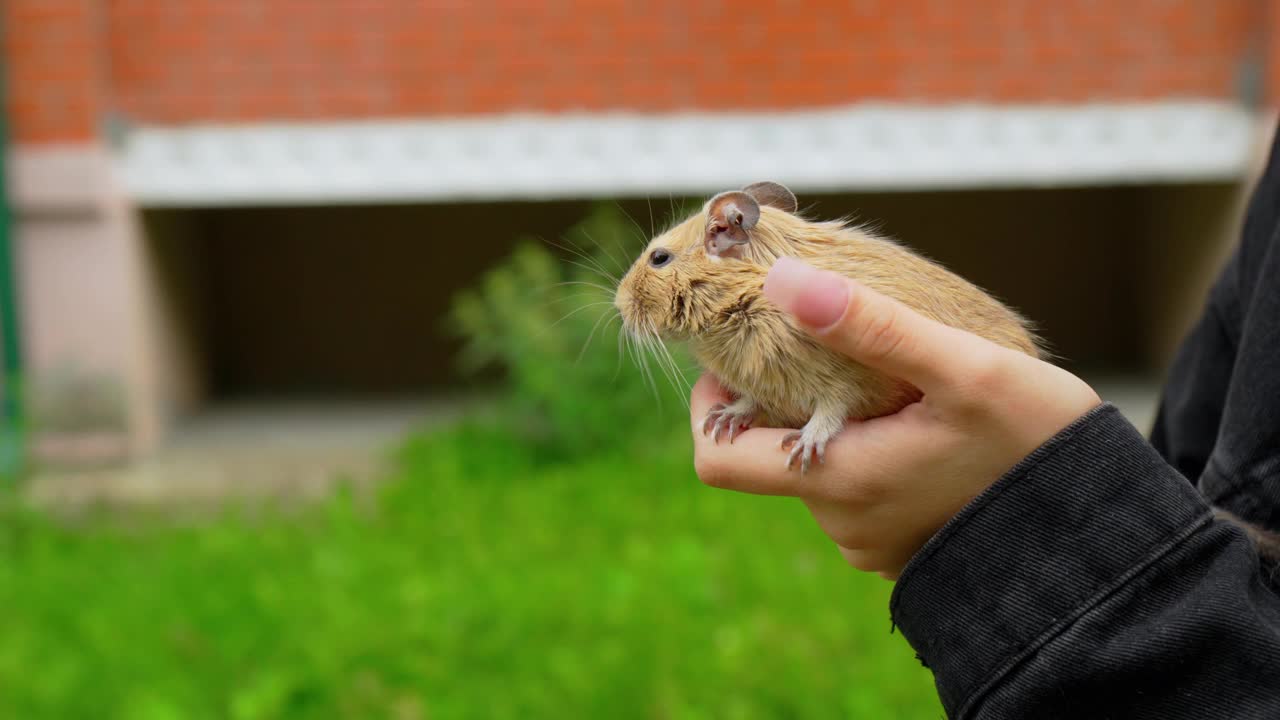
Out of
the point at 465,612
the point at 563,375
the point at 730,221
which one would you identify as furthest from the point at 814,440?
the point at 563,375

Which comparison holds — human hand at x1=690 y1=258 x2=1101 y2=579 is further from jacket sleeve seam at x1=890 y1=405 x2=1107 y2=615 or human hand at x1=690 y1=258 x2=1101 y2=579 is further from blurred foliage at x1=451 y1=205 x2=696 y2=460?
blurred foliage at x1=451 y1=205 x2=696 y2=460

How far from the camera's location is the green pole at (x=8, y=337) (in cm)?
641

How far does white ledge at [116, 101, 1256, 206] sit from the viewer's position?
675cm

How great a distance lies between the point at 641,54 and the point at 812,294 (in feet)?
19.2

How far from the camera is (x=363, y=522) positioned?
564 cm

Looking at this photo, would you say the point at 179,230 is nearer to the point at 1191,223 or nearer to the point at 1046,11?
the point at 1046,11

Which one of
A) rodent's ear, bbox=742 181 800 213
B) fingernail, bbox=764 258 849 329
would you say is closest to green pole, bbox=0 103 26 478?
rodent's ear, bbox=742 181 800 213

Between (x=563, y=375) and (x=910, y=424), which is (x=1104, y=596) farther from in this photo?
(x=563, y=375)

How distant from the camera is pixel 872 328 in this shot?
4.10 feet

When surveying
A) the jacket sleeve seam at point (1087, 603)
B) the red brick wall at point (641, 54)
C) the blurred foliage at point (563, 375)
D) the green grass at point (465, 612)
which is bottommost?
the green grass at point (465, 612)

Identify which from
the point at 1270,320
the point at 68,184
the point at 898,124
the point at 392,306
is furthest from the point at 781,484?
the point at 392,306

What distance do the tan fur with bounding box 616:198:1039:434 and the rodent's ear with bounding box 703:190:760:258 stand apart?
0.05ft

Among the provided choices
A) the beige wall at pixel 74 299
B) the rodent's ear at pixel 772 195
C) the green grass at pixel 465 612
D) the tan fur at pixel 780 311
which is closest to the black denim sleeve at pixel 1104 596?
the tan fur at pixel 780 311

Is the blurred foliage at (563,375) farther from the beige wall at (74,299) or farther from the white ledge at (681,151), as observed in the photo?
the beige wall at (74,299)
